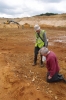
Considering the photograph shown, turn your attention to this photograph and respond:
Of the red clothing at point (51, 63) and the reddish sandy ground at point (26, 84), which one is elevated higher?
the red clothing at point (51, 63)

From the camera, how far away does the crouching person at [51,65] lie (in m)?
7.16

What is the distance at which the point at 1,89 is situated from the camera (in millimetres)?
7781

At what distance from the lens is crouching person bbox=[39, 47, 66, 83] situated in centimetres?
716

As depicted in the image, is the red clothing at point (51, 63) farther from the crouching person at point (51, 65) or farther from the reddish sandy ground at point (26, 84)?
the reddish sandy ground at point (26, 84)

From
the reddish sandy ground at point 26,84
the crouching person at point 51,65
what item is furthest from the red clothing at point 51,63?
the reddish sandy ground at point 26,84

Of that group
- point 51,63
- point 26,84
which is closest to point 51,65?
point 51,63

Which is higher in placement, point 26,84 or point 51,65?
point 51,65

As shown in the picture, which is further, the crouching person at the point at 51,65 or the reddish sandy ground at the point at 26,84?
the crouching person at the point at 51,65

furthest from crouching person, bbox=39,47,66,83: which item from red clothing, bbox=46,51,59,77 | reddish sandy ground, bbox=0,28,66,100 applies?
reddish sandy ground, bbox=0,28,66,100

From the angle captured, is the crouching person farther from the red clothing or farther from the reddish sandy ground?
the reddish sandy ground

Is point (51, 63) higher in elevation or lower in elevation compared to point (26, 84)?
higher

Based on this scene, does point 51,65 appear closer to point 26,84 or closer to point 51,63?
point 51,63

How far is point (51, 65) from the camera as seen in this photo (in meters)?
7.31

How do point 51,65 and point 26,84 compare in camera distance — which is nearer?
point 51,65
